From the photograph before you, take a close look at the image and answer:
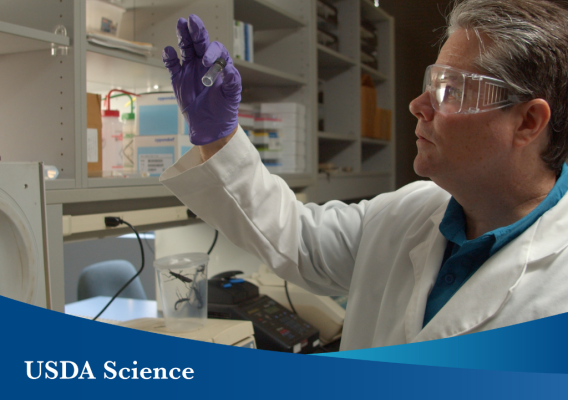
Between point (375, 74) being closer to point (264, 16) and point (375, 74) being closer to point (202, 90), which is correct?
point (264, 16)

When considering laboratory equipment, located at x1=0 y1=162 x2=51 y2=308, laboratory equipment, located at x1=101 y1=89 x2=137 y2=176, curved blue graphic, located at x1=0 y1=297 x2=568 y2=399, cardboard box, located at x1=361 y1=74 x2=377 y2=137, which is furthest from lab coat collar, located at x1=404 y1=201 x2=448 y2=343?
cardboard box, located at x1=361 y1=74 x2=377 y2=137

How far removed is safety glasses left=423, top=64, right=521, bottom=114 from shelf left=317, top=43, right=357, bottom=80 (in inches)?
55.5

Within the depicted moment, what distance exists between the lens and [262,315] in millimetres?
1448

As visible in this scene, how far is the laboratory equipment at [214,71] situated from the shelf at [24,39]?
1.50 ft

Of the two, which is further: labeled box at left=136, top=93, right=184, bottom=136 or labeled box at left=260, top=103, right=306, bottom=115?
labeled box at left=260, top=103, right=306, bottom=115

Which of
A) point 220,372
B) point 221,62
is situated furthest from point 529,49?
point 220,372

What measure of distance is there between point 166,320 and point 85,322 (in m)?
0.62

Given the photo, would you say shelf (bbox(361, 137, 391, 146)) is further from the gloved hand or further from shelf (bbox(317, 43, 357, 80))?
the gloved hand

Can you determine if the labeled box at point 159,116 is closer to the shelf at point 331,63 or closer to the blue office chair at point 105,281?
the shelf at point 331,63

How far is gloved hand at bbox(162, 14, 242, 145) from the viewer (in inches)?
33.8

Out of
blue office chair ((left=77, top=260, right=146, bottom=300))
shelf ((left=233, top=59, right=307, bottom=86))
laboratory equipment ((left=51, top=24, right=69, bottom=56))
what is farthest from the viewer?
blue office chair ((left=77, top=260, right=146, bottom=300))

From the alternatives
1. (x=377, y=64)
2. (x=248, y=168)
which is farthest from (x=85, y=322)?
(x=377, y=64)

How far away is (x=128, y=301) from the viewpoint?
212 centimetres

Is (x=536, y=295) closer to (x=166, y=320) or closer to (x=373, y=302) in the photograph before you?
(x=373, y=302)
